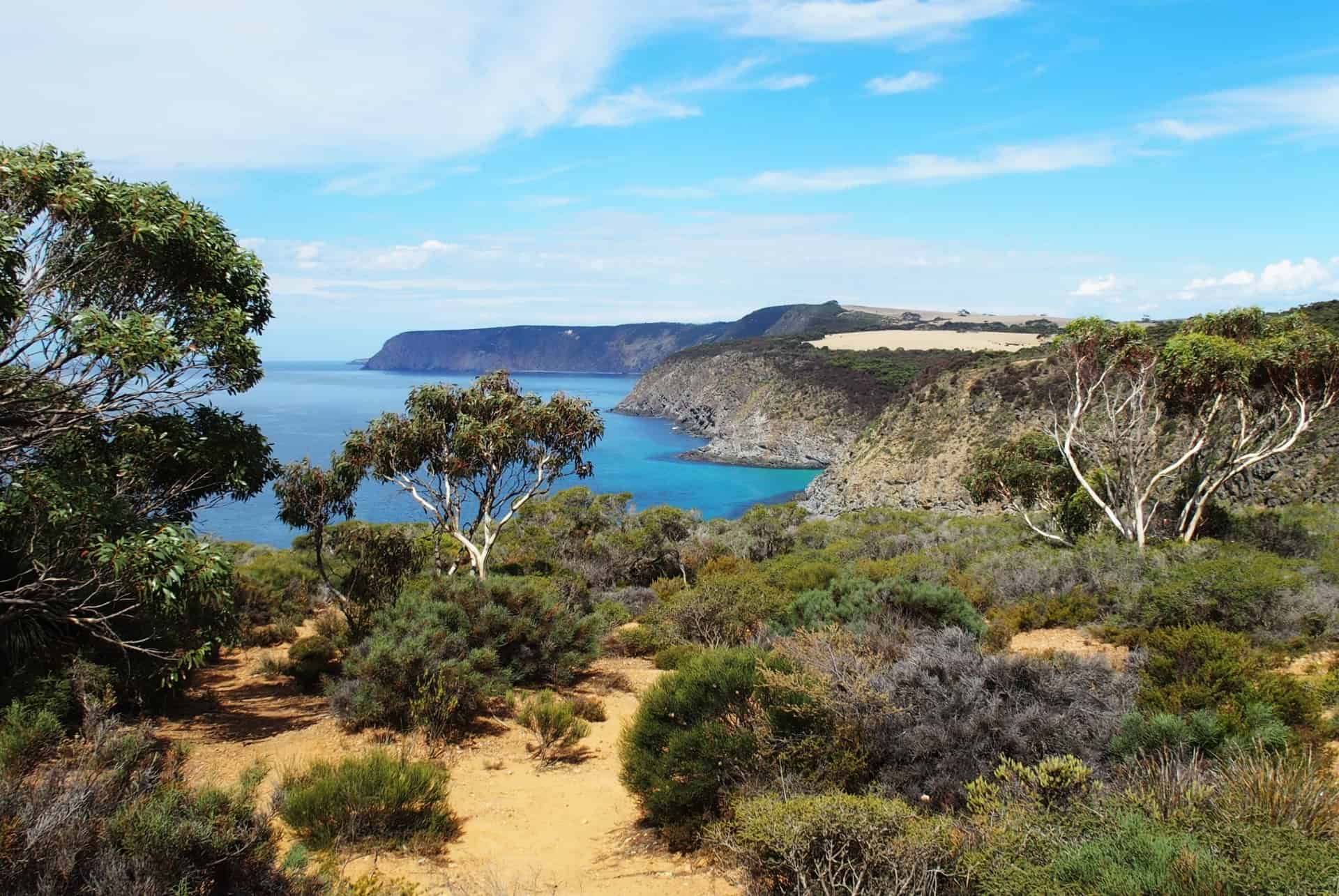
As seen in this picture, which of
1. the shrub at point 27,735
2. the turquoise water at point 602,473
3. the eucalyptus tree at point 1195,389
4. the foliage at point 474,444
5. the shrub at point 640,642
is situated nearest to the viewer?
the shrub at point 27,735

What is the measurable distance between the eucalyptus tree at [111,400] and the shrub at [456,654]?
61.7 inches

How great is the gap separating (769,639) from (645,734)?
7.70 feet

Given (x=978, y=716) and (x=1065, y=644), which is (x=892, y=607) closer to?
(x=1065, y=644)

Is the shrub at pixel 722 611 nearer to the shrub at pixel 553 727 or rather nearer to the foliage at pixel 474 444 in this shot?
the shrub at pixel 553 727

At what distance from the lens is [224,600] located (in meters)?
6.69

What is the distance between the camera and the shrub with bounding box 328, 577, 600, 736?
25.7 ft

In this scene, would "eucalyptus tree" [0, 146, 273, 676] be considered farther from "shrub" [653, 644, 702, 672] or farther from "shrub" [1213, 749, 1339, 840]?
"shrub" [1213, 749, 1339, 840]

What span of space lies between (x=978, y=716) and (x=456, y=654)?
5.67 m

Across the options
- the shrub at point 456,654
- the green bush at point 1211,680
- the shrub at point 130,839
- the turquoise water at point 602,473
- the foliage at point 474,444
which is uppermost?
the foliage at point 474,444

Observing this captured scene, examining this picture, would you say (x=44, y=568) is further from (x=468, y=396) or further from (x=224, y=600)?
(x=468, y=396)

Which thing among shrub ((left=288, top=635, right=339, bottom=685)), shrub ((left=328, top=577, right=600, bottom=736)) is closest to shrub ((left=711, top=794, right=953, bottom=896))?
shrub ((left=328, top=577, right=600, bottom=736))

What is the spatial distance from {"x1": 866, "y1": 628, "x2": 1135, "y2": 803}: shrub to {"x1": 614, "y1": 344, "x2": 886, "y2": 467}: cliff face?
6352cm

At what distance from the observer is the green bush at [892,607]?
869 cm

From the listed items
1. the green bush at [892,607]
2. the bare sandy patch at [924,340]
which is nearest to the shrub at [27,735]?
the green bush at [892,607]
